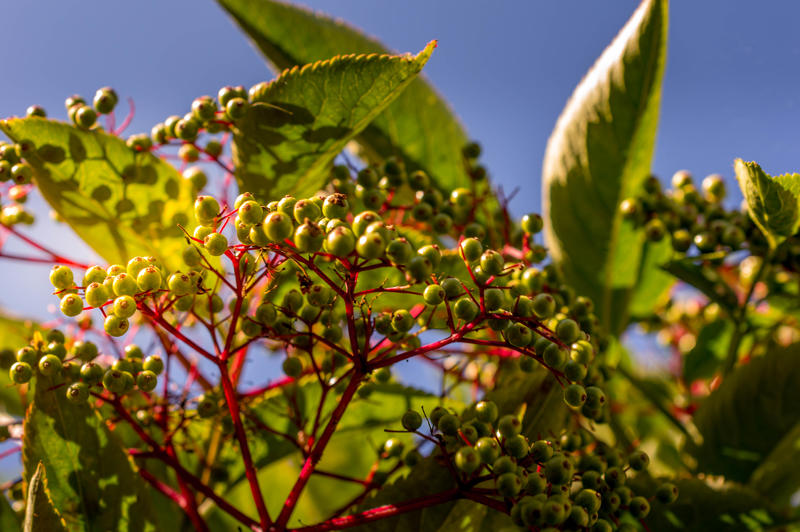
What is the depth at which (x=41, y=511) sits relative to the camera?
3.55ft

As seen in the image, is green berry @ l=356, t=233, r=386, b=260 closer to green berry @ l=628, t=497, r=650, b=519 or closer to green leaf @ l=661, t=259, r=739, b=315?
green berry @ l=628, t=497, r=650, b=519

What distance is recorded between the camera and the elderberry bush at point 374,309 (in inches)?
44.0

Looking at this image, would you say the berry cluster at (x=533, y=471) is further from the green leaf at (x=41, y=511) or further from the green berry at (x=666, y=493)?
the green leaf at (x=41, y=511)

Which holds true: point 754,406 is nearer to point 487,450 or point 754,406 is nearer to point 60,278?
point 487,450

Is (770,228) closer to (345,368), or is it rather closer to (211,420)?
(345,368)

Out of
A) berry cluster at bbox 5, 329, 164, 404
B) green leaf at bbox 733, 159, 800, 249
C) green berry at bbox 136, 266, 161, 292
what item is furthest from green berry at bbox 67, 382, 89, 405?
green leaf at bbox 733, 159, 800, 249

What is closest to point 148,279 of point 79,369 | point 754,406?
point 79,369

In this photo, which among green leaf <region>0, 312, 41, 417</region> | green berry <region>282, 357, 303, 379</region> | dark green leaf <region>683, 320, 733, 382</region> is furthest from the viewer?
dark green leaf <region>683, 320, 733, 382</region>

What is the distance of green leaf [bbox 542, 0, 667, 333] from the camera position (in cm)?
183

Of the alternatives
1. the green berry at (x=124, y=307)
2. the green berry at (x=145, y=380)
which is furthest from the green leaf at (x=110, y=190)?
the green berry at (x=124, y=307)

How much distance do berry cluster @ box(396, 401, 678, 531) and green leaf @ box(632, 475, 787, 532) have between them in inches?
9.8

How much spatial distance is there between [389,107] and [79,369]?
1.18m

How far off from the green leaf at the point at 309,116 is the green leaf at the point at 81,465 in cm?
58

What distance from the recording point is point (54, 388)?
4.02 ft
